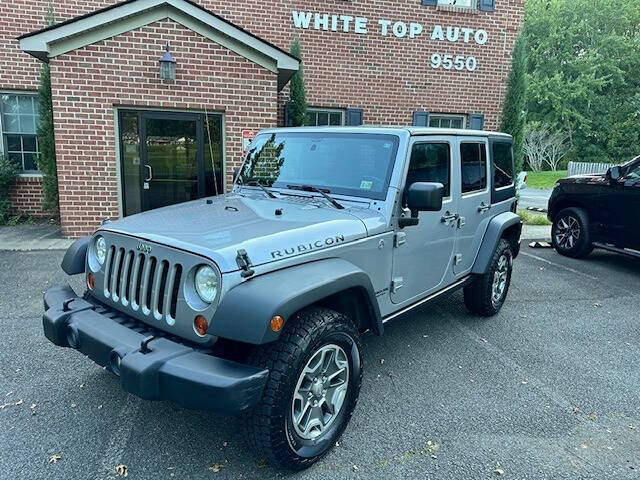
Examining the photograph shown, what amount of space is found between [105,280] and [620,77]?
133ft

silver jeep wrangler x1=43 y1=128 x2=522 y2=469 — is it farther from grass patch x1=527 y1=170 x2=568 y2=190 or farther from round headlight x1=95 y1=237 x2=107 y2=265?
grass patch x1=527 y1=170 x2=568 y2=190

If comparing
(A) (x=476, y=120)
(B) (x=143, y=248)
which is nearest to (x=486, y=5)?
(A) (x=476, y=120)

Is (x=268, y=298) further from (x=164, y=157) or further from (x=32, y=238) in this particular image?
(x=32, y=238)

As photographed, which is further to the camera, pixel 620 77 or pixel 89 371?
pixel 620 77

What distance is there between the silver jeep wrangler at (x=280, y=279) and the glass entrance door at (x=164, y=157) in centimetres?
455

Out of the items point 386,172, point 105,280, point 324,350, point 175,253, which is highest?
point 386,172

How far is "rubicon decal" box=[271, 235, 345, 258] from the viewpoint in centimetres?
255

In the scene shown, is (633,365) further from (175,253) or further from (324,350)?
(175,253)

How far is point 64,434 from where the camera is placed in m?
2.88

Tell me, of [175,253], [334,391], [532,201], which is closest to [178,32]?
[175,253]

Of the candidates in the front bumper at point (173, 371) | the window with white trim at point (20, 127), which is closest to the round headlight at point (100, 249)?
the front bumper at point (173, 371)

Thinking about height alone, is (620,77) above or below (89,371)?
above

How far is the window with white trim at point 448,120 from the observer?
1117 centimetres

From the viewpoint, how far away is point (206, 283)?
2.41 metres
